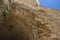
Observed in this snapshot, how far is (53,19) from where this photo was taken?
5.99 ft

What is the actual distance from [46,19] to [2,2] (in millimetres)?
559

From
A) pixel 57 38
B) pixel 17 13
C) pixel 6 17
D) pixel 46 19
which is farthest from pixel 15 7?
pixel 57 38

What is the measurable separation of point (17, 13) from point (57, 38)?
0.45m

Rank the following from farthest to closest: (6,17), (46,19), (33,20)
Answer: (46,19) < (33,20) < (6,17)

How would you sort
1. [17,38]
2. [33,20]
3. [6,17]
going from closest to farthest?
1. [6,17]
2. [17,38]
3. [33,20]

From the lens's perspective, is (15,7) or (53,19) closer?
(15,7)

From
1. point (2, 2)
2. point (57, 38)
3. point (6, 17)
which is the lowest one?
point (57, 38)

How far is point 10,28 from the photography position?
4.80ft

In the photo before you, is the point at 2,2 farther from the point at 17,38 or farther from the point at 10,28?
the point at 17,38

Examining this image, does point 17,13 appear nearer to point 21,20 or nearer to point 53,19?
point 21,20

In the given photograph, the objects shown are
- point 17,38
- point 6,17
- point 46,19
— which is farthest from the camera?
point 46,19

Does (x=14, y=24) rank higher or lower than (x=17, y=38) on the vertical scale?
higher

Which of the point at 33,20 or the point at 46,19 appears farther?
the point at 46,19

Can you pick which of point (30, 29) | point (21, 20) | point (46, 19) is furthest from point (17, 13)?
point (46, 19)
